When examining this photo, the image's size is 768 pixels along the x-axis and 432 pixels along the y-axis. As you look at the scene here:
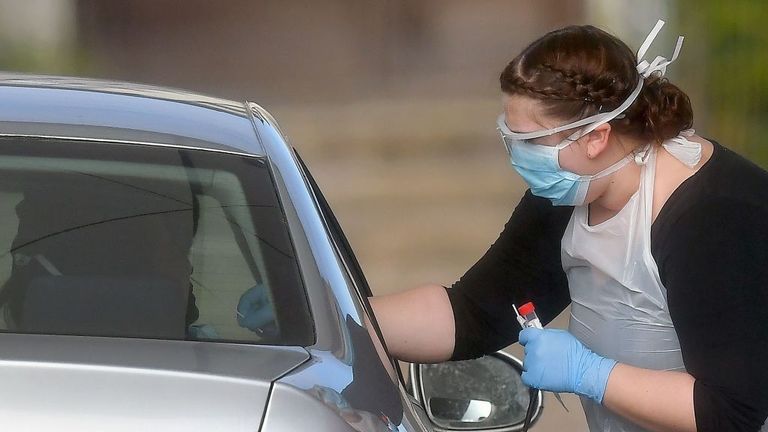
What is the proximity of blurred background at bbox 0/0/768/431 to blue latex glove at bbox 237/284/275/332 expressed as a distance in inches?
220

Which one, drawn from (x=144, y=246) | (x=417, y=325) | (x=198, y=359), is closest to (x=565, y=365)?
(x=417, y=325)

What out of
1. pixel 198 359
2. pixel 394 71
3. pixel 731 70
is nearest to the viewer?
pixel 198 359

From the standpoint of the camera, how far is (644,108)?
275cm

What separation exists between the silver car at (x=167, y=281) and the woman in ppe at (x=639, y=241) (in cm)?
52

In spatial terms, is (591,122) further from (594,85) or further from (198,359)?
(198,359)

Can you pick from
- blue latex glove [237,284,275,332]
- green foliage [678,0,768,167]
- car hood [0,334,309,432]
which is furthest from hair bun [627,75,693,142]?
green foliage [678,0,768,167]

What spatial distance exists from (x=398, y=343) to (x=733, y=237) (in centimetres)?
93

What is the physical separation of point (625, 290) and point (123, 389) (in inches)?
55.0

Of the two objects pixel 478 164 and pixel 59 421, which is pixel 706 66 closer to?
pixel 478 164

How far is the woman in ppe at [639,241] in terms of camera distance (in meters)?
2.56

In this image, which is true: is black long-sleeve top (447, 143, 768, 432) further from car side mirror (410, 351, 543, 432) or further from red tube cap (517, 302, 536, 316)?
car side mirror (410, 351, 543, 432)

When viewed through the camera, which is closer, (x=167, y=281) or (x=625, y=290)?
(x=167, y=281)

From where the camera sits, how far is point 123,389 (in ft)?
5.32

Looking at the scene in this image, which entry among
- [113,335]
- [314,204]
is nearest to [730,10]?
[314,204]
